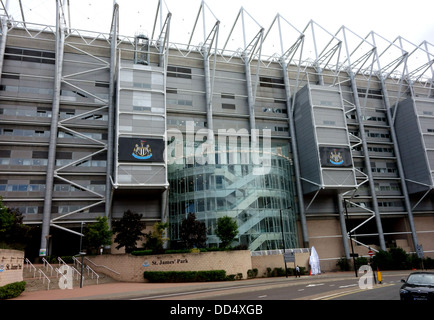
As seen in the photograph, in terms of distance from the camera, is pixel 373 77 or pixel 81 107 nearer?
pixel 81 107

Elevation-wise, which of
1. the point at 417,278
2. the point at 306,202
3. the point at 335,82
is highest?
the point at 335,82

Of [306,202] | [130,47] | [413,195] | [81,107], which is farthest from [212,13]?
[413,195]

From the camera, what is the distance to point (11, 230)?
38.1m

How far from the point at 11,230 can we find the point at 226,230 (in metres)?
24.5

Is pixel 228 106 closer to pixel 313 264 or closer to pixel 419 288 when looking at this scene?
pixel 313 264

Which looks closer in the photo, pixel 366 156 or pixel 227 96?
pixel 227 96

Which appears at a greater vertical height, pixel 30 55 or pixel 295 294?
pixel 30 55

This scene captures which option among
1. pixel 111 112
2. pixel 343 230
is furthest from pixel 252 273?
pixel 111 112

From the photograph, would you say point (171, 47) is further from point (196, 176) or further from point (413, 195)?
point (413, 195)

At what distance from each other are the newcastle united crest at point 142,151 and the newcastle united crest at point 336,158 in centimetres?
3033

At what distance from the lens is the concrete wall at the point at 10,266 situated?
24.7 m

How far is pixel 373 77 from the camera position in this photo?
251 feet
